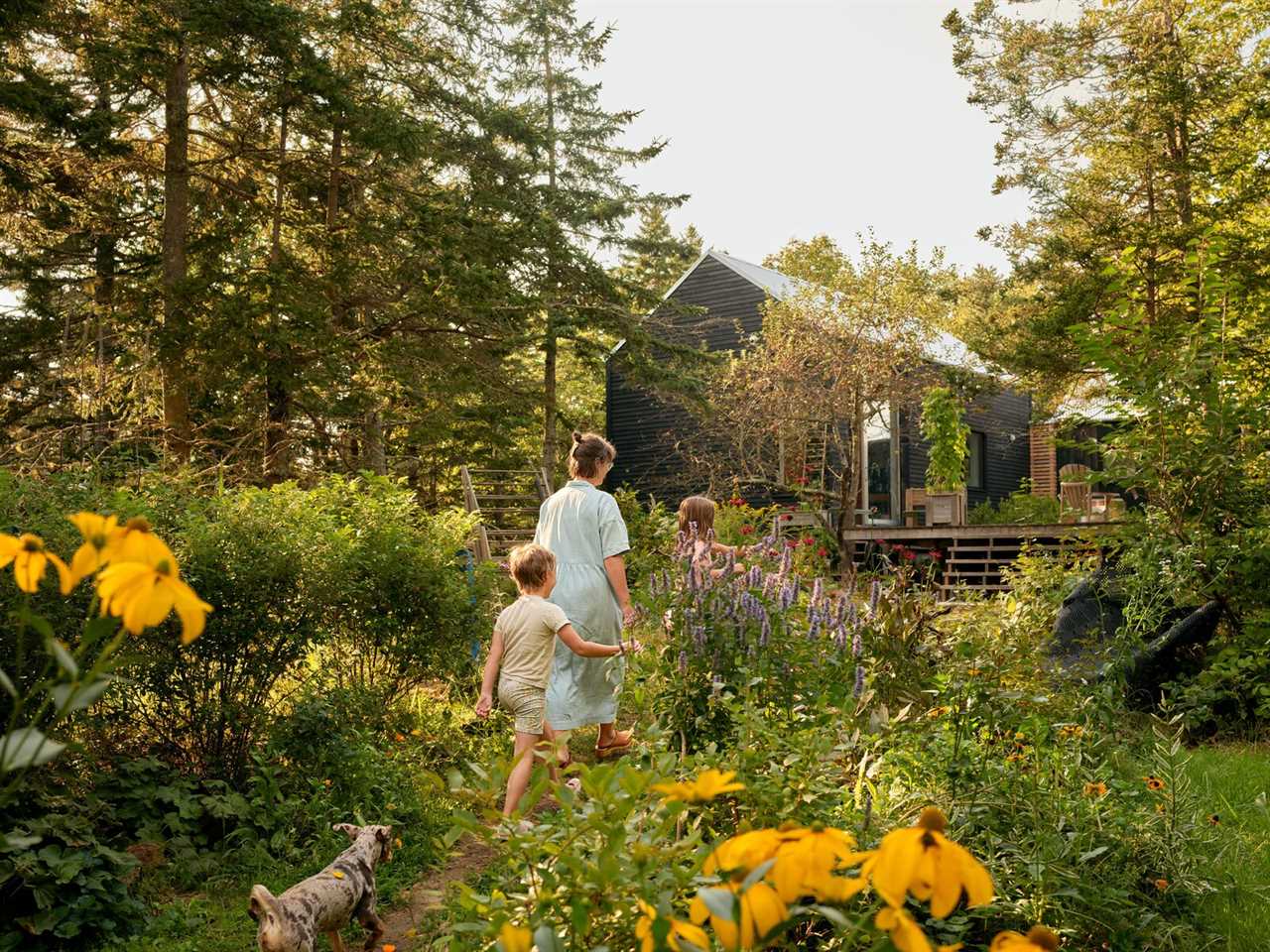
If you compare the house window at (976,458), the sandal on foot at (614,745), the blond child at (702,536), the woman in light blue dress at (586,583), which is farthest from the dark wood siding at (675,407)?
the woman in light blue dress at (586,583)

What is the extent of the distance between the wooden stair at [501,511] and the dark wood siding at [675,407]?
319cm

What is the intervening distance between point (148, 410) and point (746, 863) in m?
11.7

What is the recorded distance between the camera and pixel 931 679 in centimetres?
417

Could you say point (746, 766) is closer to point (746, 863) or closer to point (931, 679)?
point (931, 679)

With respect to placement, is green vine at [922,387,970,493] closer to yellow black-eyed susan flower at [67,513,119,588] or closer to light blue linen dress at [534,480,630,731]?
light blue linen dress at [534,480,630,731]

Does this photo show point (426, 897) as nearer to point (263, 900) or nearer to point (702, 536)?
point (263, 900)

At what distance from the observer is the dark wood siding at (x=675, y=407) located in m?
21.8

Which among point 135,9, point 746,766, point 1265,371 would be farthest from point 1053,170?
point 746,766

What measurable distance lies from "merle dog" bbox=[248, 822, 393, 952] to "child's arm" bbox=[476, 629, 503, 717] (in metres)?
0.78

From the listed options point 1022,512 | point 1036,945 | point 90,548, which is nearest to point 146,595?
point 90,548

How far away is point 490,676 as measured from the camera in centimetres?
442

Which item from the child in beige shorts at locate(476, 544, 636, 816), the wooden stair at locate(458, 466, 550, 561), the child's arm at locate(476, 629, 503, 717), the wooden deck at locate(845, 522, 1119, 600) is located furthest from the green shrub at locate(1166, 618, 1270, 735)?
the wooden deck at locate(845, 522, 1119, 600)

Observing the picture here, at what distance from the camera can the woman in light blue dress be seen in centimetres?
532

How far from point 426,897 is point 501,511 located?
1212 centimetres
